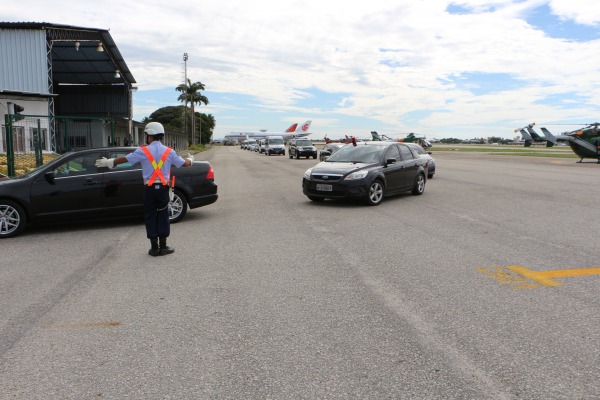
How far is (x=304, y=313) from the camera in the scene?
4.59 m

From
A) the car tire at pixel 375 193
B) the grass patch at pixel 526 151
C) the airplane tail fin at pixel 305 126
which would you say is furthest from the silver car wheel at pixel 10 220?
the airplane tail fin at pixel 305 126

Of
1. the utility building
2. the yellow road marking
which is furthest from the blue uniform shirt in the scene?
the utility building

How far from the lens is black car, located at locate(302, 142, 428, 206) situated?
457 inches

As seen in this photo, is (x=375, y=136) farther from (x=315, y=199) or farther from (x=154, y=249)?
(x=154, y=249)

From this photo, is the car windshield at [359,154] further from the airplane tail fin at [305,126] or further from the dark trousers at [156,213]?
the airplane tail fin at [305,126]

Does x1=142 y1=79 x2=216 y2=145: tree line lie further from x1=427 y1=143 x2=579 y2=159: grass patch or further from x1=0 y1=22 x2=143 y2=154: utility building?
x1=427 y1=143 x2=579 y2=159: grass patch

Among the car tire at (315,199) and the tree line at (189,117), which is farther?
the tree line at (189,117)

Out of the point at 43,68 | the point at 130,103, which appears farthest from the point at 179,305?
the point at 130,103

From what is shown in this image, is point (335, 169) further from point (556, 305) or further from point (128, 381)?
point (128, 381)

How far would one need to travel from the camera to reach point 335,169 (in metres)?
11.9

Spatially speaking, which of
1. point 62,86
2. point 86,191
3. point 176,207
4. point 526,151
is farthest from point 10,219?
point 526,151

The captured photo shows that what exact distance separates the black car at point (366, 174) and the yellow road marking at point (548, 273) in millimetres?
5698

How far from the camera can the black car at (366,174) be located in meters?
11.6

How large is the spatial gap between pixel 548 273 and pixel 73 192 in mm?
7550
